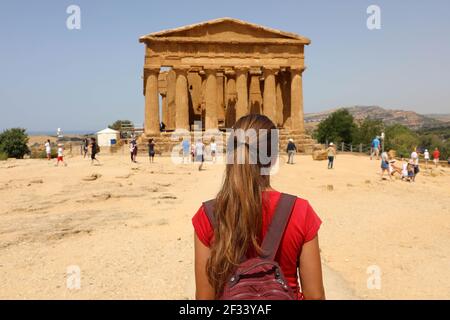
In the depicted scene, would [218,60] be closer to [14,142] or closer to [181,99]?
[181,99]

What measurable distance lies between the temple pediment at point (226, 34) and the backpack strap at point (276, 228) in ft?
117

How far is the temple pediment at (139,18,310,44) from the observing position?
1433 inches

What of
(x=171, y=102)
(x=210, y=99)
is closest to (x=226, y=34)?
(x=210, y=99)

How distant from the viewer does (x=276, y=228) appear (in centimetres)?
252

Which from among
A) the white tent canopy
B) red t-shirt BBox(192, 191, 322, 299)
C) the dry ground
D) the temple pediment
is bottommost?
the dry ground

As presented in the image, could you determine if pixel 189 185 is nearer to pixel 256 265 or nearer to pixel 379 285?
pixel 379 285

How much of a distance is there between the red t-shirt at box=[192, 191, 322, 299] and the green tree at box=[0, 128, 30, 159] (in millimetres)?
48399

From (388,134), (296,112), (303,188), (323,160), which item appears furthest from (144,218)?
(388,134)

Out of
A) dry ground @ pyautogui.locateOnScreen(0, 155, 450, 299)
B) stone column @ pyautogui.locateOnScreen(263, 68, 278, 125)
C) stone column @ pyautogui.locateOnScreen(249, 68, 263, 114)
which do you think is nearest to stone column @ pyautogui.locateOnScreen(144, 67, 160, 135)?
stone column @ pyautogui.locateOnScreen(263, 68, 278, 125)

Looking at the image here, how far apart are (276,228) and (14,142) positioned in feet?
164

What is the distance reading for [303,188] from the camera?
18.4 m

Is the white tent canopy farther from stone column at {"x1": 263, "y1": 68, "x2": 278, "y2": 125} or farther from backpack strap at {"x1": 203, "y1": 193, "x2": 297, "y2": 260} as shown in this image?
backpack strap at {"x1": 203, "y1": 193, "x2": 297, "y2": 260}

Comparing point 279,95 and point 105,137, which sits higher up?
point 279,95

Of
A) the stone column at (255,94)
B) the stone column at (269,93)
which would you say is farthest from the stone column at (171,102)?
the stone column at (269,93)
